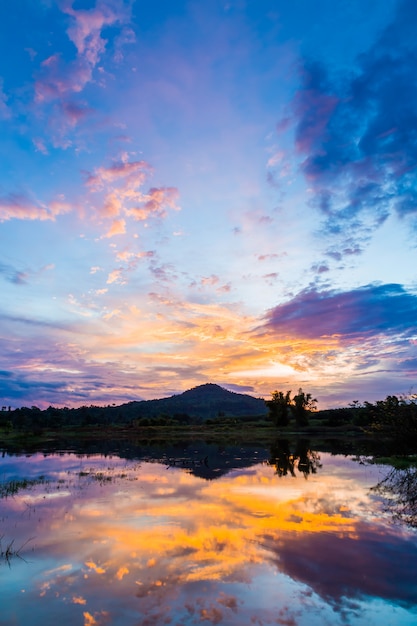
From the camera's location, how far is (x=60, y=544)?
15.3m

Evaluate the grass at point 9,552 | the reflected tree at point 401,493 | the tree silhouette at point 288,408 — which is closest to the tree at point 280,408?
the tree silhouette at point 288,408

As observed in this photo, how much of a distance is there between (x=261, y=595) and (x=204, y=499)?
45.8 ft

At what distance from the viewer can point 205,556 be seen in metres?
13.7

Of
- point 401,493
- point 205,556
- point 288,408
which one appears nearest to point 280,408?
point 288,408

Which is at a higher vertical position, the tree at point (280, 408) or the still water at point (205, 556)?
the tree at point (280, 408)

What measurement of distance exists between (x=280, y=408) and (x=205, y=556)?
115 m

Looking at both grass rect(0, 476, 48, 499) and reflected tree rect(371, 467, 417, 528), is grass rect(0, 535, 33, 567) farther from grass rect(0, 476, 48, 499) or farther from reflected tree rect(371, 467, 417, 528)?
reflected tree rect(371, 467, 417, 528)

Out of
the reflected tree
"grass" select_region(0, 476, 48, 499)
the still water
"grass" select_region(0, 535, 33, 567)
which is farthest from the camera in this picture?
"grass" select_region(0, 476, 48, 499)

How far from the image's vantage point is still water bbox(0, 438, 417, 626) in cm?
988

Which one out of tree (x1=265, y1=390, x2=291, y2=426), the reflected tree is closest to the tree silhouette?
tree (x1=265, y1=390, x2=291, y2=426)

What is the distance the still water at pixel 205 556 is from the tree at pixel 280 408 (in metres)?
97.7

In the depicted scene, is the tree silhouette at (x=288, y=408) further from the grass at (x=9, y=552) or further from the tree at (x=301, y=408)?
the grass at (x=9, y=552)

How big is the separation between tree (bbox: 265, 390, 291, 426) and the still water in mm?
97665

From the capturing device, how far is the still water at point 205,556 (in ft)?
32.4
